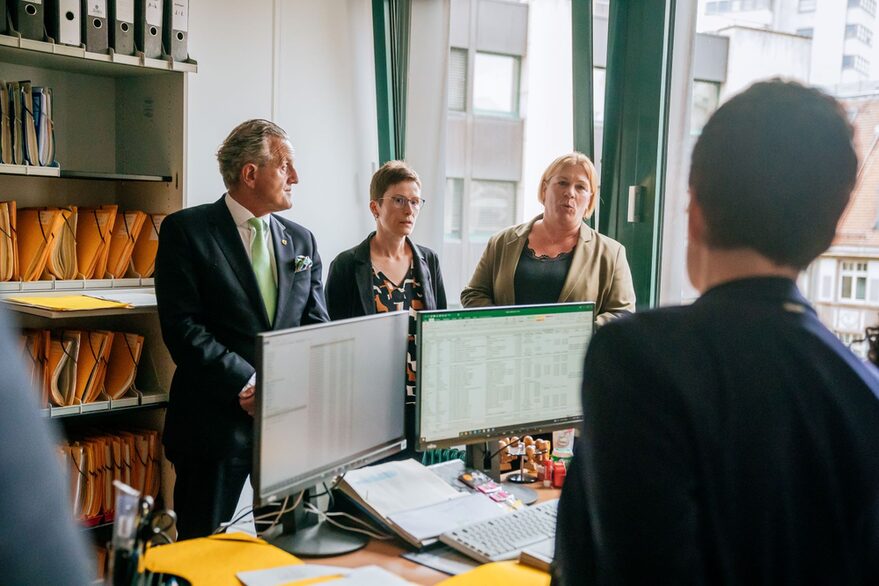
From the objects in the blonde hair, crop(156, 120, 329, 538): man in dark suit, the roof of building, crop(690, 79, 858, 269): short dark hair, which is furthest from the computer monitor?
the roof of building

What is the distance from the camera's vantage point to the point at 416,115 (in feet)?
13.4

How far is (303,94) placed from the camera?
403 cm

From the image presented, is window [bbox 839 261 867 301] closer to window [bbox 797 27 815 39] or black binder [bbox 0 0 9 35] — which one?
window [bbox 797 27 815 39]

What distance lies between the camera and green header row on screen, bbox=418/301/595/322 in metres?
1.89

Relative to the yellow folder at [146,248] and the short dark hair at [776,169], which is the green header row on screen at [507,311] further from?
the yellow folder at [146,248]

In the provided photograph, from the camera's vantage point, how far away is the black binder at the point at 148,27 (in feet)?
10.1

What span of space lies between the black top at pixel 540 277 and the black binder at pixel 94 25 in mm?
1772

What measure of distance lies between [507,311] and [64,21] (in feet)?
6.78

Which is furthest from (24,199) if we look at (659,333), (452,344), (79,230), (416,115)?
(659,333)

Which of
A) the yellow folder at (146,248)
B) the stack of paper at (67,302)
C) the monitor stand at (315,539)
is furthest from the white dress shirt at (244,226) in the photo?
the monitor stand at (315,539)

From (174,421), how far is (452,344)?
1.23 metres

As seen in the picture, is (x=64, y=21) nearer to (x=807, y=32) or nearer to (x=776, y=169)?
(x=807, y=32)

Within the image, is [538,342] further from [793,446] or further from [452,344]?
[793,446]

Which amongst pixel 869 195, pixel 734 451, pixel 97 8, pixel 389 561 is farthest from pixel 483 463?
pixel 97 8
